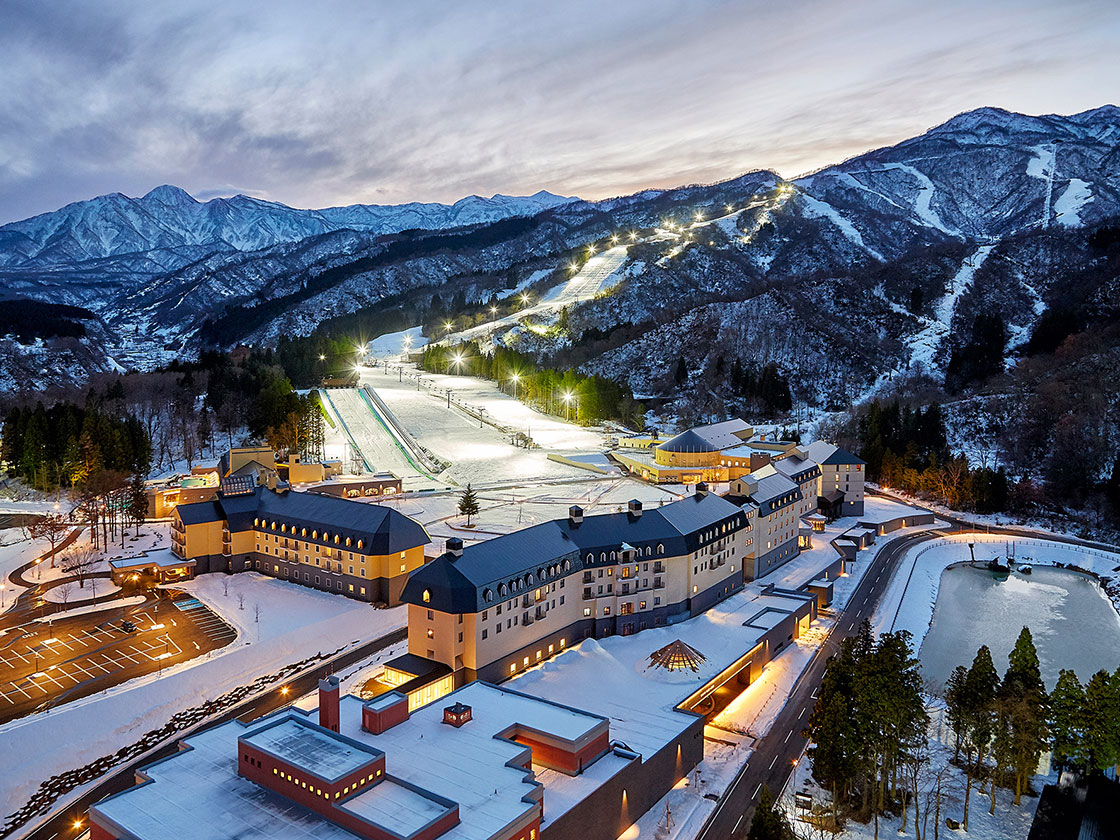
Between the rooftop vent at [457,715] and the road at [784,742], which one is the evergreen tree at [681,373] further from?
the rooftop vent at [457,715]

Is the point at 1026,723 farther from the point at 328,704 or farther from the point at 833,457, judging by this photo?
the point at 833,457

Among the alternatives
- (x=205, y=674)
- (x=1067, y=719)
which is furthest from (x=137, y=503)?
(x=1067, y=719)

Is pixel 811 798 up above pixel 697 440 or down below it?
below

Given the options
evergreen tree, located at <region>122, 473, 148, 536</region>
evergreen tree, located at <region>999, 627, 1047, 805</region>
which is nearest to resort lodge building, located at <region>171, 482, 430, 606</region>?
evergreen tree, located at <region>122, 473, 148, 536</region>

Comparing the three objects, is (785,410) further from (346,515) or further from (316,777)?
(316,777)

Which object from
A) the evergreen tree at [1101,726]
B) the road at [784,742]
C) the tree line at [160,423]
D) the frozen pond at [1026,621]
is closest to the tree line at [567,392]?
the tree line at [160,423]

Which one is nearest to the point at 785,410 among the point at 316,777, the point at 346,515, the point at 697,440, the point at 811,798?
the point at 697,440
